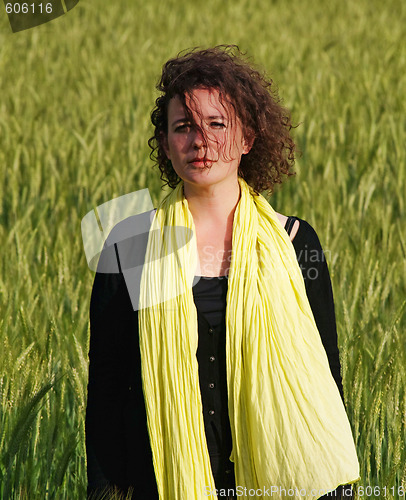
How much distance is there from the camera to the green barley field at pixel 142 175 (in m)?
1.74

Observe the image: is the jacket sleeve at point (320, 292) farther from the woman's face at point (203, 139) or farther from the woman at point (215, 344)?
the woman's face at point (203, 139)

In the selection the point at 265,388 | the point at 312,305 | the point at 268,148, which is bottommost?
the point at 265,388

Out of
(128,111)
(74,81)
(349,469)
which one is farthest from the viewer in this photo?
(74,81)

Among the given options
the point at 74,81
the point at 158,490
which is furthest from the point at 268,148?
the point at 74,81

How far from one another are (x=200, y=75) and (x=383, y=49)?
4.74m

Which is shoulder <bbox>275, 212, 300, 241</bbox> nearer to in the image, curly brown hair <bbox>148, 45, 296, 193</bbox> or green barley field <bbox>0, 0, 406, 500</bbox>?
curly brown hair <bbox>148, 45, 296, 193</bbox>

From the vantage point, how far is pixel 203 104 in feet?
→ 4.25

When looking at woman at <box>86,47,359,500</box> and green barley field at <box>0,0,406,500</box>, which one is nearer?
woman at <box>86,47,359,500</box>

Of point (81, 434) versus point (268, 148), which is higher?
point (268, 148)

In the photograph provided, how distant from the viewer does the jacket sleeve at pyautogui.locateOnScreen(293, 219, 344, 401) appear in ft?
4.48

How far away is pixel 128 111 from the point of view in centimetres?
424

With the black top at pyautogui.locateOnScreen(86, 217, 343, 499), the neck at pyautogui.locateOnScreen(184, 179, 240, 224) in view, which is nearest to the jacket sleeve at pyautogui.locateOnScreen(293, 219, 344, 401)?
the black top at pyautogui.locateOnScreen(86, 217, 343, 499)

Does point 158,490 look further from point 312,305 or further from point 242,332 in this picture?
point 312,305

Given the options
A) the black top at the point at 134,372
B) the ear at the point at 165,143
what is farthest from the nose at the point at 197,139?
the black top at the point at 134,372
